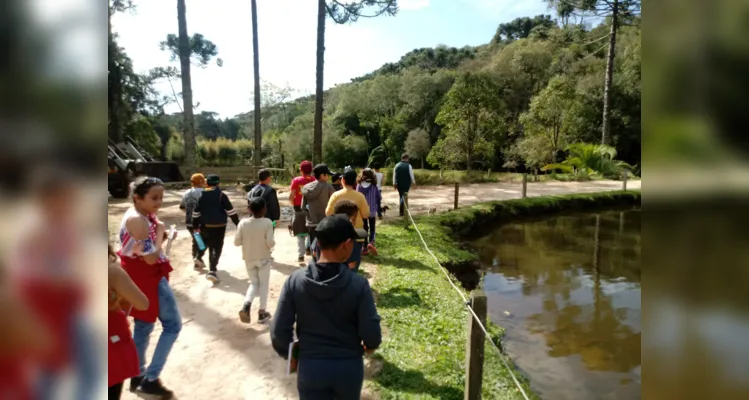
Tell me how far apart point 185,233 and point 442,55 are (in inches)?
1649

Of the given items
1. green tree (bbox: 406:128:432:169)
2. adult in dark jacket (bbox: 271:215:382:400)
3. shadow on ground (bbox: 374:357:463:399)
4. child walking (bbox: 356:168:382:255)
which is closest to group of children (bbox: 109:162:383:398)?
adult in dark jacket (bbox: 271:215:382:400)

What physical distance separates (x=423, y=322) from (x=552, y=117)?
18.5 meters

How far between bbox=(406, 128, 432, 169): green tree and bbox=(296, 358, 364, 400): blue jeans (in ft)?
82.2

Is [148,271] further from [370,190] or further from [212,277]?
[370,190]

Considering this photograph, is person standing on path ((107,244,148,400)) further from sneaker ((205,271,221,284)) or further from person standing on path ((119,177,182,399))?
sneaker ((205,271,221,284))

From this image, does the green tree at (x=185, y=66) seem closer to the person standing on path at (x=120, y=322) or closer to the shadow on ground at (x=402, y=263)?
the shadow on ground at (x=402, y=263)

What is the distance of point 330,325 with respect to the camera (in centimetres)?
217

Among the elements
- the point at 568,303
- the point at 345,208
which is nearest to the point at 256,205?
the point at 345,208

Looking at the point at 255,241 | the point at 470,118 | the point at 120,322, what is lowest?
the point at 120,322

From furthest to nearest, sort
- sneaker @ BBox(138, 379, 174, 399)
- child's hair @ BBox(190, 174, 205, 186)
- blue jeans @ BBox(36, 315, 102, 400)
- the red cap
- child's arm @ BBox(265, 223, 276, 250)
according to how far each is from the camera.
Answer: the red cap
child's hair @ BBox(190, 174, 205, 186)
child's arm @ BBox(265, 223, 276, 250)
sneaker @ BBox(138, 379, 174, 399)
blue jeans @ BBox(36, 315, 102, 400)

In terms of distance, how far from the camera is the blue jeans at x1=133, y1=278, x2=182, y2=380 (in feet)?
10.7

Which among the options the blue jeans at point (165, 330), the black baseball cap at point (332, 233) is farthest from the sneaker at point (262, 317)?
the black baseball cap at point (332, 233)

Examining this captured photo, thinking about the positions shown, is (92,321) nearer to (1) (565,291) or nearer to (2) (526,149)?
(1) (565,291)

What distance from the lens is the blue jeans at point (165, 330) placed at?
3.28 metres
